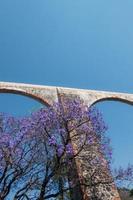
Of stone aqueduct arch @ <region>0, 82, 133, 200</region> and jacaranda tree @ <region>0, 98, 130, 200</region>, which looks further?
stone aqueduct arch @ <region>0, 82, 133, 200</region>

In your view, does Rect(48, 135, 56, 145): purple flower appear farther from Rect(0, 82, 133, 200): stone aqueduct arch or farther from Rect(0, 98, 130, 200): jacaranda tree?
Rect(0, 82, 133, 200): stone aqueduct arch

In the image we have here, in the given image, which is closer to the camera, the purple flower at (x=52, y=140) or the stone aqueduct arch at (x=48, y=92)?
the purple flower at (x=52, y=140)

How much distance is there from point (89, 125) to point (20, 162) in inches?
93.6

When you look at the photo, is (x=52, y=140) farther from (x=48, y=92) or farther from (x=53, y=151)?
(x=48, y=92)

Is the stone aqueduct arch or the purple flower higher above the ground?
the stone aqueduct arch

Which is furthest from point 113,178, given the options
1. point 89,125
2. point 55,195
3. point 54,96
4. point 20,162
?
point 54,96

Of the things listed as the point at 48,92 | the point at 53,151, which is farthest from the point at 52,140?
the point at 48,92

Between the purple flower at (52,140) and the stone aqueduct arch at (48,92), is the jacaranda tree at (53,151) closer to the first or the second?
the purple flower at (52,140)

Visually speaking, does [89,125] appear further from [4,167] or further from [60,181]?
[4,167]

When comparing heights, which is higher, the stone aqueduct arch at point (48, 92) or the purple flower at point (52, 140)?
the stone aqueduct arch at point (48, 92)

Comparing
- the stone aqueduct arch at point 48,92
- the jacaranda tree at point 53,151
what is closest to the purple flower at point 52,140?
the jacaranda tree at point 53,151

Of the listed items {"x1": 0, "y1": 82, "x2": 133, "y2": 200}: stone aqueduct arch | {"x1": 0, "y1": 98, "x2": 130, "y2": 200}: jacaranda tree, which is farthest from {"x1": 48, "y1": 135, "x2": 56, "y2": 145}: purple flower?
{"x1": 0, "y1": 82, "x2": 133, "y2": 200}: stone aqueduct arch

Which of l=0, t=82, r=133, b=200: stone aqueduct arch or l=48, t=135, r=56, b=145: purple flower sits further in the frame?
l=0, t=82, r=133, b=200: stone aqueduct arch

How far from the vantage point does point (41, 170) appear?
8695mm
